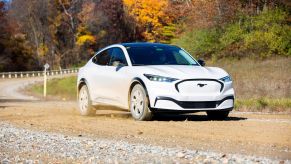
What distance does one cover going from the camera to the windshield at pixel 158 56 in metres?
12.5

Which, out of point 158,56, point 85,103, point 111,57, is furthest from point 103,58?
point 158,56

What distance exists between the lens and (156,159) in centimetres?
643

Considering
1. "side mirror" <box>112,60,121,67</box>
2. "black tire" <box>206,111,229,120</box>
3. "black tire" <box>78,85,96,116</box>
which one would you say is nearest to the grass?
"black tire" <box>206,111,229,120</box>

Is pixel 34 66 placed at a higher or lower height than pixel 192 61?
lower

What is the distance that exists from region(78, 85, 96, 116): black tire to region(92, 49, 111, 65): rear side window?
0.67 m

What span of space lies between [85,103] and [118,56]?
5.38ft

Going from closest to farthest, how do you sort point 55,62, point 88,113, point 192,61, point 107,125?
point 107,125, point 192,61, point 88,113, point 55,62

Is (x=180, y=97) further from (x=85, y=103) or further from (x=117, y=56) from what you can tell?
(x=85, y=103)

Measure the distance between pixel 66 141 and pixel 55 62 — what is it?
241 feet

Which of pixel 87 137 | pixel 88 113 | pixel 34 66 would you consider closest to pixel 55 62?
pixel 34 66

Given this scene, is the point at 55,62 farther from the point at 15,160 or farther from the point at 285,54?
the point at 15,160

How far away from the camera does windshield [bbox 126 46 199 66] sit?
41.1 ft

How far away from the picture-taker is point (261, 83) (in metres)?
27.6

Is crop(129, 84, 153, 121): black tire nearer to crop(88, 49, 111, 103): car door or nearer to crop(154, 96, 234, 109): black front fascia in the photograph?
crop(154, 96, 234, 109): black front fascia
